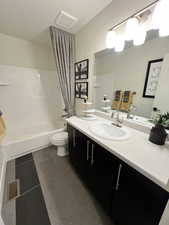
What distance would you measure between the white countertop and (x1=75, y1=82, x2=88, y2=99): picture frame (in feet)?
3.21

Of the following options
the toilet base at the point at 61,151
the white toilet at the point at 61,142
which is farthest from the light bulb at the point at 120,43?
the toilet base at the point at 61,151

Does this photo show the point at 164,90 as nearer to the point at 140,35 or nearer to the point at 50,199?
the point at 140,35

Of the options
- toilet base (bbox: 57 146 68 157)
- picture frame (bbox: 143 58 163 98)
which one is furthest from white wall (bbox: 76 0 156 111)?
toilet base (bbox: 57 146 68 157)

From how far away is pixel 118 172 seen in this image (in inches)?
29.4

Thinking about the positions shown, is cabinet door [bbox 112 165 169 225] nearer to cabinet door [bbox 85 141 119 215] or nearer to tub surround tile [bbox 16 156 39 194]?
cabinet door [bbox 85 141 119 215]

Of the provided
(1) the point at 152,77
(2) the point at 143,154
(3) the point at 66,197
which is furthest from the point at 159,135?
(3) the point at 66,197

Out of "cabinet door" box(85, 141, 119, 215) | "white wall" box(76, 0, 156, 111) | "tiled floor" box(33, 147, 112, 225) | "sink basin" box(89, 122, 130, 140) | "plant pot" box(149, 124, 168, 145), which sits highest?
"white wall" box(76, 0, 156, 111)

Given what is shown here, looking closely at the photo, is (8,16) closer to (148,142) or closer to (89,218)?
(148,142)

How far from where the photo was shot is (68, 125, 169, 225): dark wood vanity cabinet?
0.56 m

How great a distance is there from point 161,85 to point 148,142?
0.58 m

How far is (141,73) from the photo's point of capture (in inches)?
43.4

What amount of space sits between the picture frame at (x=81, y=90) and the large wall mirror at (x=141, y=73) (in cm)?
35

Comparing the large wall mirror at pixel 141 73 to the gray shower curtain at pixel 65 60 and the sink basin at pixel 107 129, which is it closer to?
the sink basin at pixel 107 129

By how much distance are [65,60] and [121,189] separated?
1939mm
